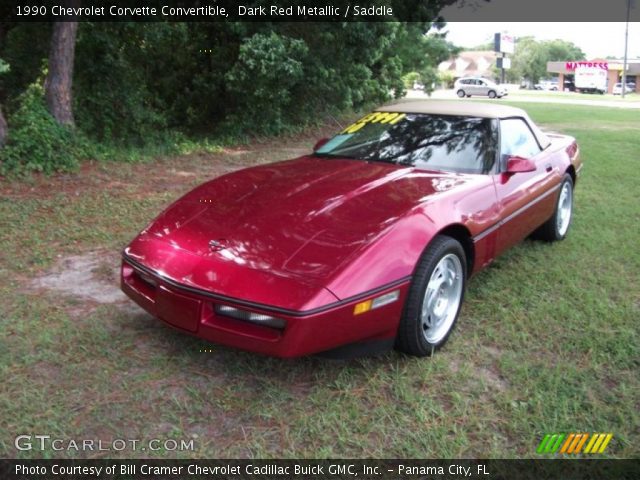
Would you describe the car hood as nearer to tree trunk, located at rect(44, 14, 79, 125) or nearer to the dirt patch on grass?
the dirt patch on grass

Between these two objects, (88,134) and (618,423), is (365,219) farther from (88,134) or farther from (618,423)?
(88,134)

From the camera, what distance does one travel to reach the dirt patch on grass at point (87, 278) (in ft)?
12.2

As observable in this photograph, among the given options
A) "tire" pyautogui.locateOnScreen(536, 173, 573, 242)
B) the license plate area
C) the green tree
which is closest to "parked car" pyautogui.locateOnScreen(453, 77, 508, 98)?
"tire" pyautogui.locateOnScreen(536, 173, 573, 242)

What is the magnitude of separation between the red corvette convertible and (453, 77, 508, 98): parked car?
37.3m

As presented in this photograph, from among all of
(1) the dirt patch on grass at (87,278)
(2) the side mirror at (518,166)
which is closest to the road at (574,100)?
(2) the side mirror at (518,166)

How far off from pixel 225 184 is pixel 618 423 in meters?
2.54

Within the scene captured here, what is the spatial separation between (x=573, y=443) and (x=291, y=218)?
168 centimetres

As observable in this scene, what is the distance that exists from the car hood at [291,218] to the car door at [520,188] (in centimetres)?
35

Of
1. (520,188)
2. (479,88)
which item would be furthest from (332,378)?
(479,88)

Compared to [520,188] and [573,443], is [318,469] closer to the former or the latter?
[573,443]

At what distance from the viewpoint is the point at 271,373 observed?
2.83 metres

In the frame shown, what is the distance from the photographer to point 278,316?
241 cm

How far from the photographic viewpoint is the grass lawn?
239cm

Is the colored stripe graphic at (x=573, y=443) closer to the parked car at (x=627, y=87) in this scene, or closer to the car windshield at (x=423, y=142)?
the car windshield at (x=423, y=142)
